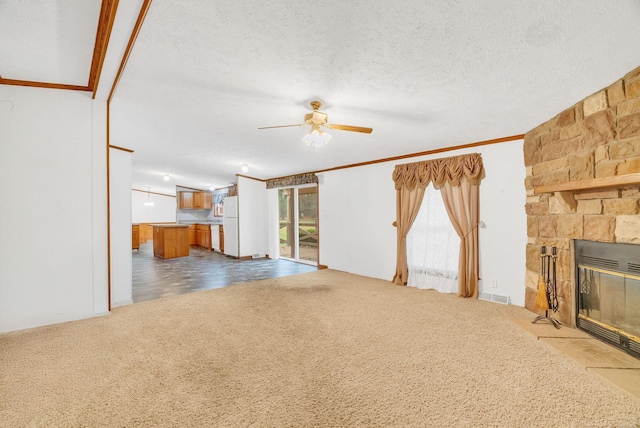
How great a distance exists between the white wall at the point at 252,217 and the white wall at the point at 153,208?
21.0ft

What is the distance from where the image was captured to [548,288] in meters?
2.96

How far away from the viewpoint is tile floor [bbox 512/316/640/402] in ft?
6.06

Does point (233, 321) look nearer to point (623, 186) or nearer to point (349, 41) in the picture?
point (349, 41)

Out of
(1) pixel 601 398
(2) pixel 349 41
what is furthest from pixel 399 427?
(2) pixel 349 41

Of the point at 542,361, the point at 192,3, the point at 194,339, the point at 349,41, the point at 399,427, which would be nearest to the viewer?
the point at 399,427

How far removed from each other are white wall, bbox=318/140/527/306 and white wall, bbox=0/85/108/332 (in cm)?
388

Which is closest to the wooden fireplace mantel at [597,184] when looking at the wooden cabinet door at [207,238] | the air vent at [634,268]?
the air vent at [634,268]

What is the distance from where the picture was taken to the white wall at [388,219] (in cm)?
350

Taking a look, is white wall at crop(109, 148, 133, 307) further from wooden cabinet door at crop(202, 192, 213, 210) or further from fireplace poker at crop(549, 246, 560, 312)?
wooden cabinet door at crop(202, 192, 213, 210)

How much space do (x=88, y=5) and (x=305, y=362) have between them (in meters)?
2.92

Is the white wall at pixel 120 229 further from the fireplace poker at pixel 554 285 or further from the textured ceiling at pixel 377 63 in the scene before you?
the fireplace poker at pixel 554 285

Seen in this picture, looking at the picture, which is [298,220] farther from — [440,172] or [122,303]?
[122,303]

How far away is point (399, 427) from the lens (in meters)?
1.51

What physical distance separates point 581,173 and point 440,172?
1.66 metres
